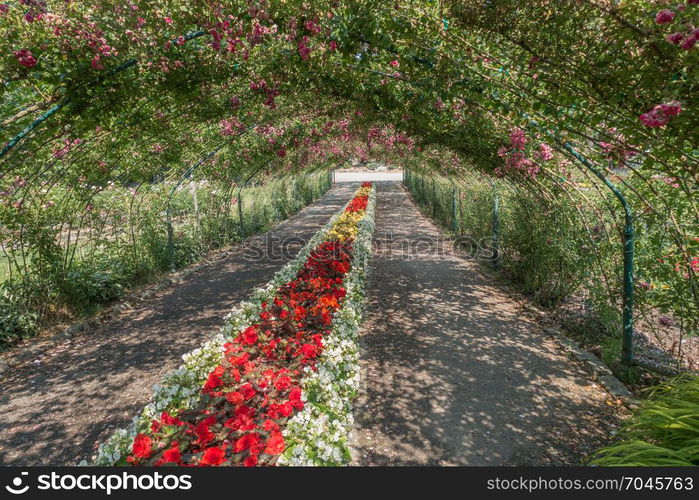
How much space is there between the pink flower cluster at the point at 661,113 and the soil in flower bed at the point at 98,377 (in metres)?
4.63

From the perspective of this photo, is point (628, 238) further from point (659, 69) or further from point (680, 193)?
point (659, 69)

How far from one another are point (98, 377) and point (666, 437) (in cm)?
541

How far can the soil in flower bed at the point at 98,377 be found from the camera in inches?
136

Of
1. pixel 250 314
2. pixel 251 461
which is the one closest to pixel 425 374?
pixel 250 314

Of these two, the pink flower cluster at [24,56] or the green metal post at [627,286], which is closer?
the pink flower cluster at [24,56]

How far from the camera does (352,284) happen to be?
17.3 ft

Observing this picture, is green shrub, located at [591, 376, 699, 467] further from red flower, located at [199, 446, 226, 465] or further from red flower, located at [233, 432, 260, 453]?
red flower, located at [199, 446, 226, 465]

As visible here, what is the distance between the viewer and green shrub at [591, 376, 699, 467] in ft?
7.03

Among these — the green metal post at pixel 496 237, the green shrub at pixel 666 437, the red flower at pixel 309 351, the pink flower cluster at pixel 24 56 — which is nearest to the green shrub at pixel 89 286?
the pink flower cluster at pixel 24 56

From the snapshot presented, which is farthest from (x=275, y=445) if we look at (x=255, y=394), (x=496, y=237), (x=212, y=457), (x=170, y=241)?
(x=170, y=241)

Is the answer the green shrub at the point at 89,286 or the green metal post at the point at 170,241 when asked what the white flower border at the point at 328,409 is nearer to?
the green shrub at the point at 89,286

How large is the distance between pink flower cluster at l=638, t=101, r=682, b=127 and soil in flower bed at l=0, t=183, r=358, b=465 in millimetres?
4629

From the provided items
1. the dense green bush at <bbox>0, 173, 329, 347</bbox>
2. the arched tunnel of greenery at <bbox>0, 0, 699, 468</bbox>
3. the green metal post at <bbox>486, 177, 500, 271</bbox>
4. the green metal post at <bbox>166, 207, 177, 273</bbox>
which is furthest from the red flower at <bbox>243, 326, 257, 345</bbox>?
the green metal post at <bbox>486, 177, 500, 271</bbox>

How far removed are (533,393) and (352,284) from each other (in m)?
2.50
